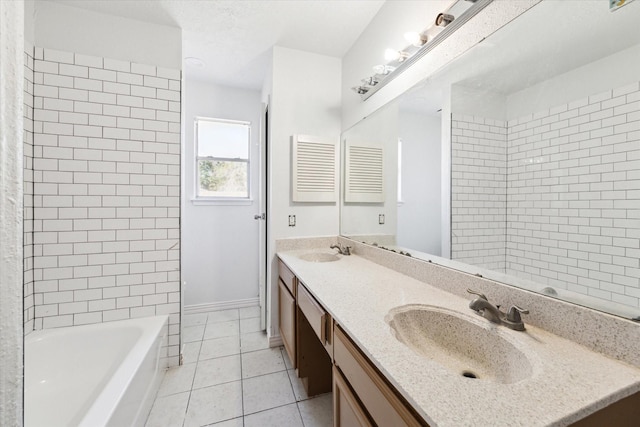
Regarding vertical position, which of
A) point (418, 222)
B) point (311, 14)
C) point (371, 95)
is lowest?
point (418, 222)

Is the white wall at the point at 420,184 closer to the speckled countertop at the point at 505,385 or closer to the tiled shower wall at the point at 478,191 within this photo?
the tiled shower wall at the point at 478,191

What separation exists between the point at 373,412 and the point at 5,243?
89 cm

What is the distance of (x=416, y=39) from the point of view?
1.38 metres

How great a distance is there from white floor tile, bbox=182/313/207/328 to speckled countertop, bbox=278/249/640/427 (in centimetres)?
215

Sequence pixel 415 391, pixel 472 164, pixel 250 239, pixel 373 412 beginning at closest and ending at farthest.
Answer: pixel 415 391, pixel 373 412, pixel 472 164, pixel 250 239

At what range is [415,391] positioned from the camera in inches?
23.2

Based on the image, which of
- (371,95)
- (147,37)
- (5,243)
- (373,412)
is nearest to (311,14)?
(371,95)

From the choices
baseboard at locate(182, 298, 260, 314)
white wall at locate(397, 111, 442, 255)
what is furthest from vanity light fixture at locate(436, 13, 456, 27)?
baseboard at locate(182, 298, 260, 314)

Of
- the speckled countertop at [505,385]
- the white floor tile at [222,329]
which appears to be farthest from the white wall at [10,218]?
the white floor tile at [222,329]

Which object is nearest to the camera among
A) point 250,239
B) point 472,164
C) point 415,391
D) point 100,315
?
point 415,391

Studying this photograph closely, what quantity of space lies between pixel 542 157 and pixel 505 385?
767mm

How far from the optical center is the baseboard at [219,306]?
2752 mm

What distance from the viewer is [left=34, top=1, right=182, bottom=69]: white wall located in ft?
5.43

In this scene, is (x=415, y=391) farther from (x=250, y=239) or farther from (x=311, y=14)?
(x=250, y=239)
